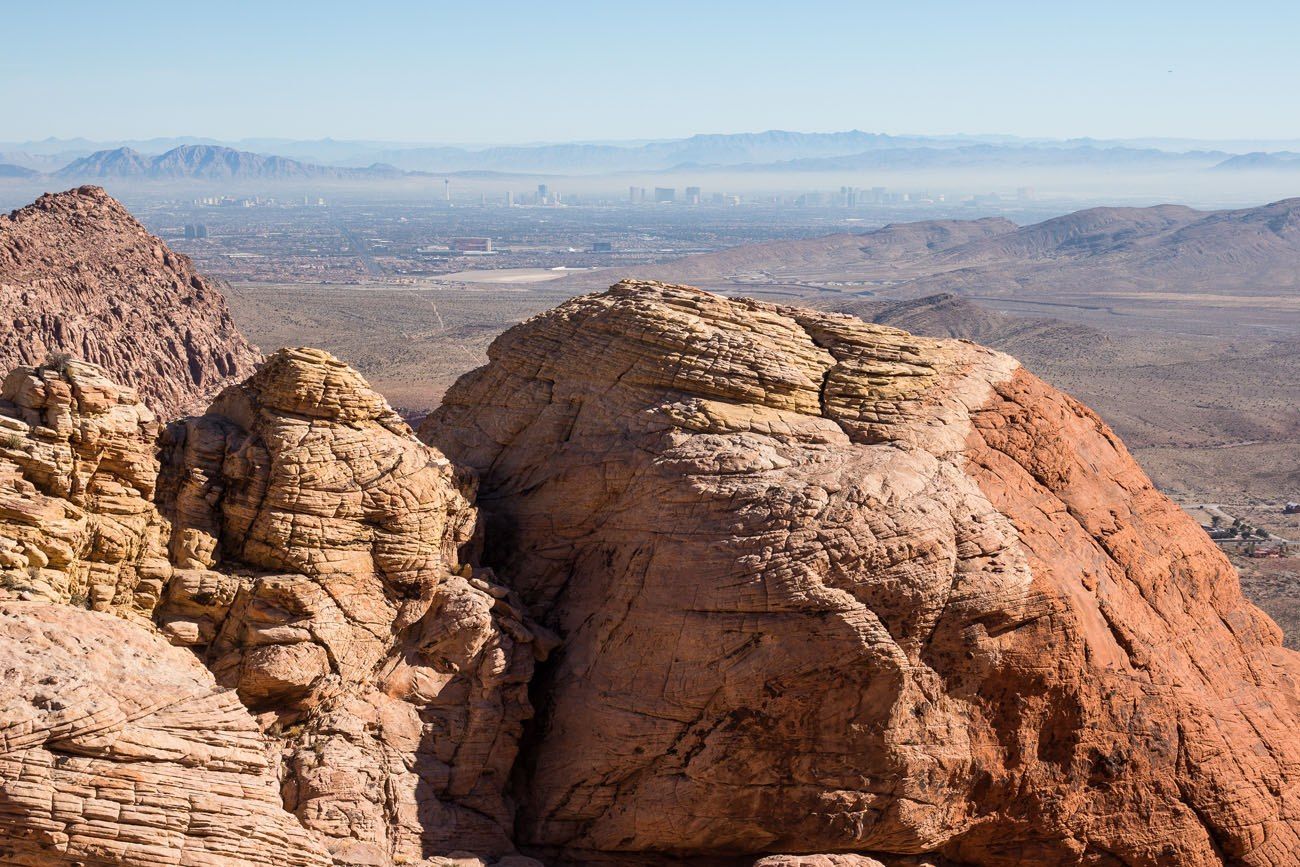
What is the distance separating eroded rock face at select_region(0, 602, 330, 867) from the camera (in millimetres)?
12594

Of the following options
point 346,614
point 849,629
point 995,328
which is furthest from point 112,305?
point 995,328

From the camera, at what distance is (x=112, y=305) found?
6612 cm

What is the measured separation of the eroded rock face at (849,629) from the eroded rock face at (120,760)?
4.75 meters

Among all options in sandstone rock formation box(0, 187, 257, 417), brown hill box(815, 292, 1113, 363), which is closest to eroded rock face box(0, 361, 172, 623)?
sandstone rock formation box(0, 187, 257, 417)

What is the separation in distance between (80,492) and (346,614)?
12.1 feet

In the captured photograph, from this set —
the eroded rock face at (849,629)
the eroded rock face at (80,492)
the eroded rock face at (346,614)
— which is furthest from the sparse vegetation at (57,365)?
the eroded rock face at (849,629)

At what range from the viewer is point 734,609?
16.6 m

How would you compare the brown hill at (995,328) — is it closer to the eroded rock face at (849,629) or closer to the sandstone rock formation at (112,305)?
the sandstone rock formation at (112,305)

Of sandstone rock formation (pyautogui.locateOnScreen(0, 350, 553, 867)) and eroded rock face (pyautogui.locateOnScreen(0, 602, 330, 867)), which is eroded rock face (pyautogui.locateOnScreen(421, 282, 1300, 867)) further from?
eroded rock face (pyautogui.locateOnScreen(0, 602, 330, 867))

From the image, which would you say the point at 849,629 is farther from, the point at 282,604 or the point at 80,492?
the point at 80,492

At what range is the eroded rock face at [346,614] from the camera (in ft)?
52.6

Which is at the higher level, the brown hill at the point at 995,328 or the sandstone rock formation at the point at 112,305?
the sandstone rock formation at the point at 112,305

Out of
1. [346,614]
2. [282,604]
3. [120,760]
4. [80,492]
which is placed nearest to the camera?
[120,760]

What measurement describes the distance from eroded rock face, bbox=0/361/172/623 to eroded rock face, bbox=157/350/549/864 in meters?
0.49
